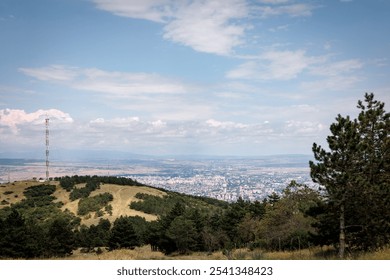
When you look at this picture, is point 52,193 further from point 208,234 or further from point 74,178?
point 208,234

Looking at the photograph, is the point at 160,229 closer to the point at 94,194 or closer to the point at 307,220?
the point at 307,220

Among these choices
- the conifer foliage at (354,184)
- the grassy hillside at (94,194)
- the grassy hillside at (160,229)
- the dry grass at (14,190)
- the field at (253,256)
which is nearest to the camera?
the field at (253,256)

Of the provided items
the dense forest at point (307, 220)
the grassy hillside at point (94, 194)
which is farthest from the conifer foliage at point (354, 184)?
the grassy hillside at point (94, 194)

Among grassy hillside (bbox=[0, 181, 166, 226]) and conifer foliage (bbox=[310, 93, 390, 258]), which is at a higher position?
conifer foliage (bbox=[310, 93, 390, 258])

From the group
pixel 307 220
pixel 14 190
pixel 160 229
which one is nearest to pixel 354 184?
pixel 307 220

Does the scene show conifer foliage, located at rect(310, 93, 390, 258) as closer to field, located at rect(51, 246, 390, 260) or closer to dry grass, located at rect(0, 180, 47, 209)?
field, located at rect(51, 246, 390, 260)

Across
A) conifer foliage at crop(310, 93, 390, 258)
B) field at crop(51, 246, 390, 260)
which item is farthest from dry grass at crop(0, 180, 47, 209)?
conifer foliage at crop(310, 93, 390, 258)

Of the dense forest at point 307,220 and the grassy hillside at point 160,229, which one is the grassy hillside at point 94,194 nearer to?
the grassy hillside at point 160,229
